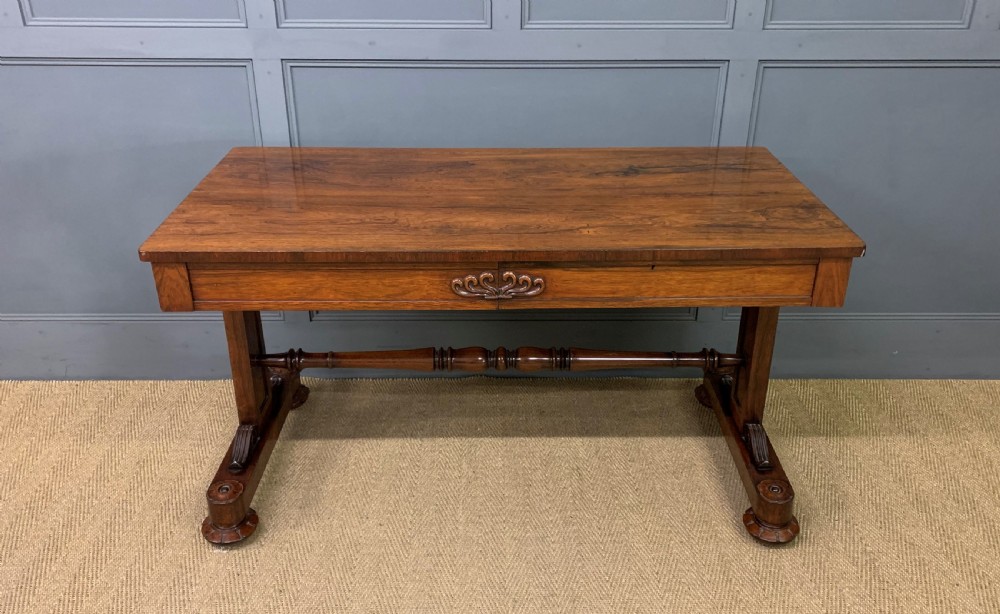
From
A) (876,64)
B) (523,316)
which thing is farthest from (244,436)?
(876,64)

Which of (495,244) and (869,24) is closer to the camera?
(495,244)

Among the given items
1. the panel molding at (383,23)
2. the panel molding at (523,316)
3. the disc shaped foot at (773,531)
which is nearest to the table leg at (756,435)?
the disc shaped foot at (773,531)

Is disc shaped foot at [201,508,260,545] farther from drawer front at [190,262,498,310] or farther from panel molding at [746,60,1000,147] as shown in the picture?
panel molding at [746,60,1000,147]

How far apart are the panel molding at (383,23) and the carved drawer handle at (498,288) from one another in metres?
0.84

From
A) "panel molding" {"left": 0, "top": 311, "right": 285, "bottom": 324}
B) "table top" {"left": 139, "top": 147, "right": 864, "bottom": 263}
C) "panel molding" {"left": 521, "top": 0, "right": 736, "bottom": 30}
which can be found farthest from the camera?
"panel molding" {"left": 0, "top": 311, "right": 285, "bottom": 324}

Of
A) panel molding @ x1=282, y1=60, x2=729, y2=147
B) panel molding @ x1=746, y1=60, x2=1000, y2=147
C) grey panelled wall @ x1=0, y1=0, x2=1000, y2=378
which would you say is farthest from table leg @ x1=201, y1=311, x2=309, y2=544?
panel molding @ x1=746, y1=60, x2=1000, y2=147

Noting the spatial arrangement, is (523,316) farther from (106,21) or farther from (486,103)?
(106,21)

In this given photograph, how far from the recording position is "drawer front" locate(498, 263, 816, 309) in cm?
145

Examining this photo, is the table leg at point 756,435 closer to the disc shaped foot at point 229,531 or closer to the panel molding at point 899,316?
the panel molding at point 899,316

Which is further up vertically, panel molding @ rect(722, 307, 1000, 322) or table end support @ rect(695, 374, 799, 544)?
panel molding @ rect(722, 307, 1000, 322)

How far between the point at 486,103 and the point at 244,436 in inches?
41.2

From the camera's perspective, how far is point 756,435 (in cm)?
192

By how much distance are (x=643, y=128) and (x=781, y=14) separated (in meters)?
0.44

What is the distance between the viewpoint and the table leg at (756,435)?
5.76ft
